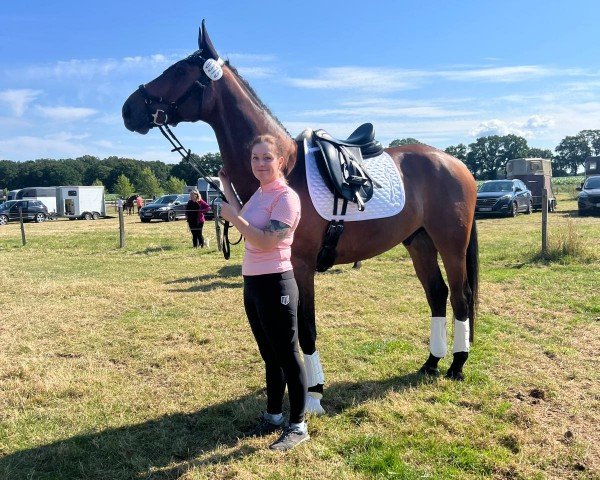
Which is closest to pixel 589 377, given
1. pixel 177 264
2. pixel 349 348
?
pixel 349 348

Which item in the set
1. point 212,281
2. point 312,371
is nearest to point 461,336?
point 312,371

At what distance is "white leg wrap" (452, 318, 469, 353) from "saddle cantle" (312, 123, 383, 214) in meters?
1.47

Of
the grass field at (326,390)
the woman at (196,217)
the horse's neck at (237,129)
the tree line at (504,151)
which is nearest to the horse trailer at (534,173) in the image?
the woman at (196,217)

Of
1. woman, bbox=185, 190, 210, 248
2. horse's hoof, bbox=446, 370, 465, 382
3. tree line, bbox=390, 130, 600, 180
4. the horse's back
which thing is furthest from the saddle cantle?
tree line, bbox=390, 130, 600, 180

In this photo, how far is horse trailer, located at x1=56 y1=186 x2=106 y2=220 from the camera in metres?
35.2

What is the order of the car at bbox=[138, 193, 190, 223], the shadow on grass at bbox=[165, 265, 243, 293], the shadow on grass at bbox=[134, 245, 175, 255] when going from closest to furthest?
the shadow on grass at bbox=[165, 265, 243, 293]
the shadow on grass at bbox=[134, 245, 175, 255]
the car at bbox=[138, 193, 190, 223]

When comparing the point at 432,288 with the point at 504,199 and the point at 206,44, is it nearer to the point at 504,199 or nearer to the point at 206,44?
the point at 206,44

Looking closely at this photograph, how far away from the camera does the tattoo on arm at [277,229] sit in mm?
2623

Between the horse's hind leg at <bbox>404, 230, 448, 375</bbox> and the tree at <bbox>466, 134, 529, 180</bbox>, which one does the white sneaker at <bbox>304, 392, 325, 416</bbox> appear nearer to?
the horse's hind leg at <bbox>404, 230, 448, 375</bbox>

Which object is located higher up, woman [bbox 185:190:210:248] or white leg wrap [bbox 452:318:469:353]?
woman [bbox 185:190:210:248]

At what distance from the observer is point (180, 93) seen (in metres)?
3.41

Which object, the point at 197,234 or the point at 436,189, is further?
the point at 197,234

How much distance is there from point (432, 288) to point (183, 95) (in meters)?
2.71

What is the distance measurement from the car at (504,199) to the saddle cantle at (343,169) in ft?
59.8
